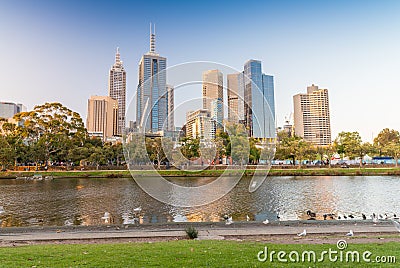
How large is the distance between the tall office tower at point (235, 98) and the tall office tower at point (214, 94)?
295 millimetres

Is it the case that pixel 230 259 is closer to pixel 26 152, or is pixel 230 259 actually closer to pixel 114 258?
pixel 114 258

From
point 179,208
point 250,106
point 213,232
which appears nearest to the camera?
point 250,106

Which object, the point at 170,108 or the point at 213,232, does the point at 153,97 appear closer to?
the point at 170,108

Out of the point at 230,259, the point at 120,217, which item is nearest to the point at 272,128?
the point at 230,259

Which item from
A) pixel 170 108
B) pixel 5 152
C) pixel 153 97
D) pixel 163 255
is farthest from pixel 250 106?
pixel 5 152

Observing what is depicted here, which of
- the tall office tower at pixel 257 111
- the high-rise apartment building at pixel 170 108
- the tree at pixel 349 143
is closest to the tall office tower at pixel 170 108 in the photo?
the high-rise apartment building at pixel 170 108

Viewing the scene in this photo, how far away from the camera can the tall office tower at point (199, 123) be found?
10.9 meters

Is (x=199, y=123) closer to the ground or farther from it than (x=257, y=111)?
closer to the ground

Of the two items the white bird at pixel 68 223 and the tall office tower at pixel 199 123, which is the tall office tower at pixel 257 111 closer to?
the tall office tower at pixel 199 123

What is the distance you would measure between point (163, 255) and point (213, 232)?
5.36 metres

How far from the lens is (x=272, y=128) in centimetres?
1030

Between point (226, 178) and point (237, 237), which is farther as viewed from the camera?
point (226, 178)

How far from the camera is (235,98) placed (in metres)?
10.4

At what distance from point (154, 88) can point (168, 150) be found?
2914 mm
